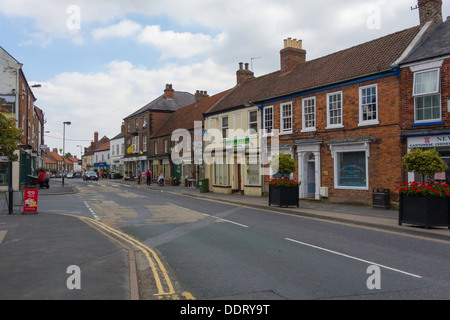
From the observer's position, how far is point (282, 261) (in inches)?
307

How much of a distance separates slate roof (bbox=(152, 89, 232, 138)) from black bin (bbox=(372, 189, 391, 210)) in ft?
65.6

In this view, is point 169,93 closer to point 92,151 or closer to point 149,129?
point 149,129

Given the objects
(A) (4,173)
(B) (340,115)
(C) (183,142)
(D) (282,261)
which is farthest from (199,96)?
(D) (282,261)

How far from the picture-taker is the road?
19.3 feet

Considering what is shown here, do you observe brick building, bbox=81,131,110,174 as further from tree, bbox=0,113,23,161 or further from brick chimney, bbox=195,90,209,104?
tree, bbox=0,113,23,161

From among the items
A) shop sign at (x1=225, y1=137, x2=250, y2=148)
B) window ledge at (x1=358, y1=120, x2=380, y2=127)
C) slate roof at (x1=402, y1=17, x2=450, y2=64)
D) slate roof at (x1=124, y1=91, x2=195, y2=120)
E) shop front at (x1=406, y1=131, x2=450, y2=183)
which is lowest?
shop front at (x1=406, y1=131, x2=450, y2=183)

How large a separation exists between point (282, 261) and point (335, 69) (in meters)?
16.2

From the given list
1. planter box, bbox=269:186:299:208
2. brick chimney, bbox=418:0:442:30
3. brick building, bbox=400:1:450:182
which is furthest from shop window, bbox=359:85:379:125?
planter box, bbox=269:186:299:208

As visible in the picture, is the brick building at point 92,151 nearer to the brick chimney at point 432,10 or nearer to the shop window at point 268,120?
the shop window at point 268,120

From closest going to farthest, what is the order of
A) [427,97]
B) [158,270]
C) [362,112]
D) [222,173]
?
1. [158,270]
2. [427,97]
3. [362,112]
4. [222,173]

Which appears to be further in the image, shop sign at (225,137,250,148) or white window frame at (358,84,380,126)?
shop sign at (225,137,250,148)

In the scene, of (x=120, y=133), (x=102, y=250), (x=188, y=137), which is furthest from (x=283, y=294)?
(x=120, y=133)

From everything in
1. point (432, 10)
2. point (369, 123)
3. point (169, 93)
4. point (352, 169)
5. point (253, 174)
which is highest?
point (169, 93)
